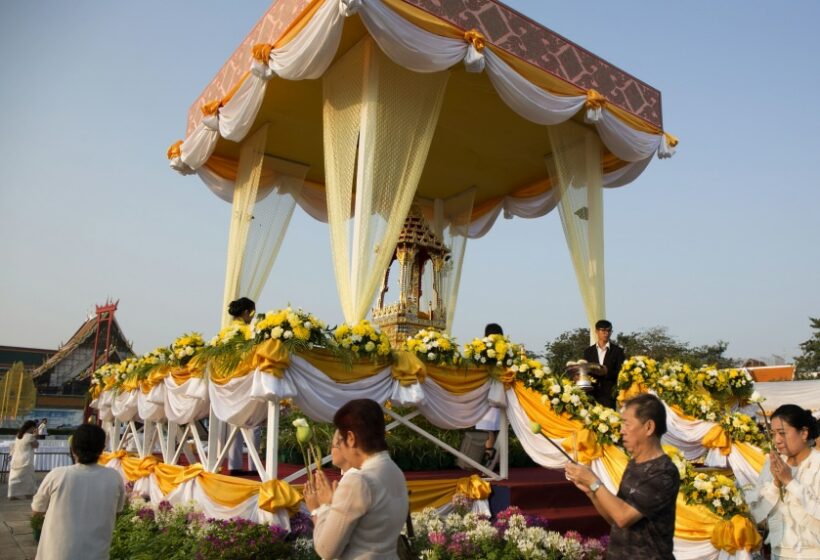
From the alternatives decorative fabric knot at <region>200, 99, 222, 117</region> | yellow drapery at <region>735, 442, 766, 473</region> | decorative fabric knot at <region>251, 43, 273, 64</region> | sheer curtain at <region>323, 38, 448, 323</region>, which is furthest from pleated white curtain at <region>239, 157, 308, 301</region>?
yellow drapery at <region>735, 442, 766, 473</region>

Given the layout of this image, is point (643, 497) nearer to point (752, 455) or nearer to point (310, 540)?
point (310, 540)

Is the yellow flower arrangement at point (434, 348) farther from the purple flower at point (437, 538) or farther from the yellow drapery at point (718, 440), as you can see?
the yellow drapery at point (718, 440)

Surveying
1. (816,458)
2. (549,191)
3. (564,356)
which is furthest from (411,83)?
(564,356)

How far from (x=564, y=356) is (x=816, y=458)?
Result: 2290cm

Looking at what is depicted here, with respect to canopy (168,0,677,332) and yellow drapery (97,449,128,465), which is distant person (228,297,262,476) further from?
yellow drapery (97,449,128,465)

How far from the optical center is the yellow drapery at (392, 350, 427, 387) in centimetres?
Result: 511

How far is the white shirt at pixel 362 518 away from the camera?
183 cm

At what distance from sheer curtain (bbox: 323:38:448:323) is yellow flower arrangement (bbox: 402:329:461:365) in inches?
29.7

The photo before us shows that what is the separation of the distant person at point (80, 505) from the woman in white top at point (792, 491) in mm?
3079

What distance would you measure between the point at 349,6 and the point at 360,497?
497cm

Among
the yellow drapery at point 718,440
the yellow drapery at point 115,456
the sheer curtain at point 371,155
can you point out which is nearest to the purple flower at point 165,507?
the sheer curtain at point 371,155

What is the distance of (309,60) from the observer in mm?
6355

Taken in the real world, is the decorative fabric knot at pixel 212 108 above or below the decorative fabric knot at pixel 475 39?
below

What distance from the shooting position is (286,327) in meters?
4.60
